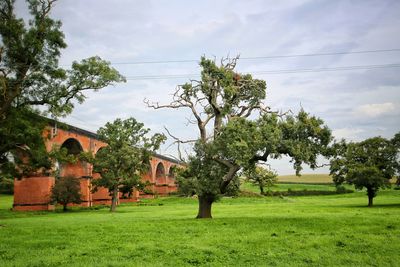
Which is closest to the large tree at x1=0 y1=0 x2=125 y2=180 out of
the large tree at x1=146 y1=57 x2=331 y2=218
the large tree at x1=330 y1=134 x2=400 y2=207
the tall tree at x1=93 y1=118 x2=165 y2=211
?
the large tree at x1=146 y1=57 x2=331 y2=218

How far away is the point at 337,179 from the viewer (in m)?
45.8

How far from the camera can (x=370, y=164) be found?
1679 inches

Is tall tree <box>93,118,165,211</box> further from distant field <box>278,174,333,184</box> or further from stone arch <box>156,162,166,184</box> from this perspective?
distant field <box>278,174,333,184</box>

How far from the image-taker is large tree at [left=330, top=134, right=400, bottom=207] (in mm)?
41156

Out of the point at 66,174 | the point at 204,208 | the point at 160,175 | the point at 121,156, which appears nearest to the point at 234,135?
the point at 204,208

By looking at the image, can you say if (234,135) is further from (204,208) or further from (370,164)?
(370,164)

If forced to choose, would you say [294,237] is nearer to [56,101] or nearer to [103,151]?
[56,101]

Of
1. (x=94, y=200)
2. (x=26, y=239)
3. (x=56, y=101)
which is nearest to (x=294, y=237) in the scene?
(x=26, y=239)

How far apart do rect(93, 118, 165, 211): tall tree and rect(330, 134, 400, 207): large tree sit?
814 inches

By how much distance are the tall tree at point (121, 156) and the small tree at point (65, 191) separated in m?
2.47

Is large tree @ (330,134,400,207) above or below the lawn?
above

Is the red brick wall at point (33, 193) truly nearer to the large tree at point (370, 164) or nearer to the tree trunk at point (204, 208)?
the tree trunk at point (204, 208)

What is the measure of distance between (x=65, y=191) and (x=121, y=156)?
7314mm

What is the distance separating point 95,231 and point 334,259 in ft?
35.9
